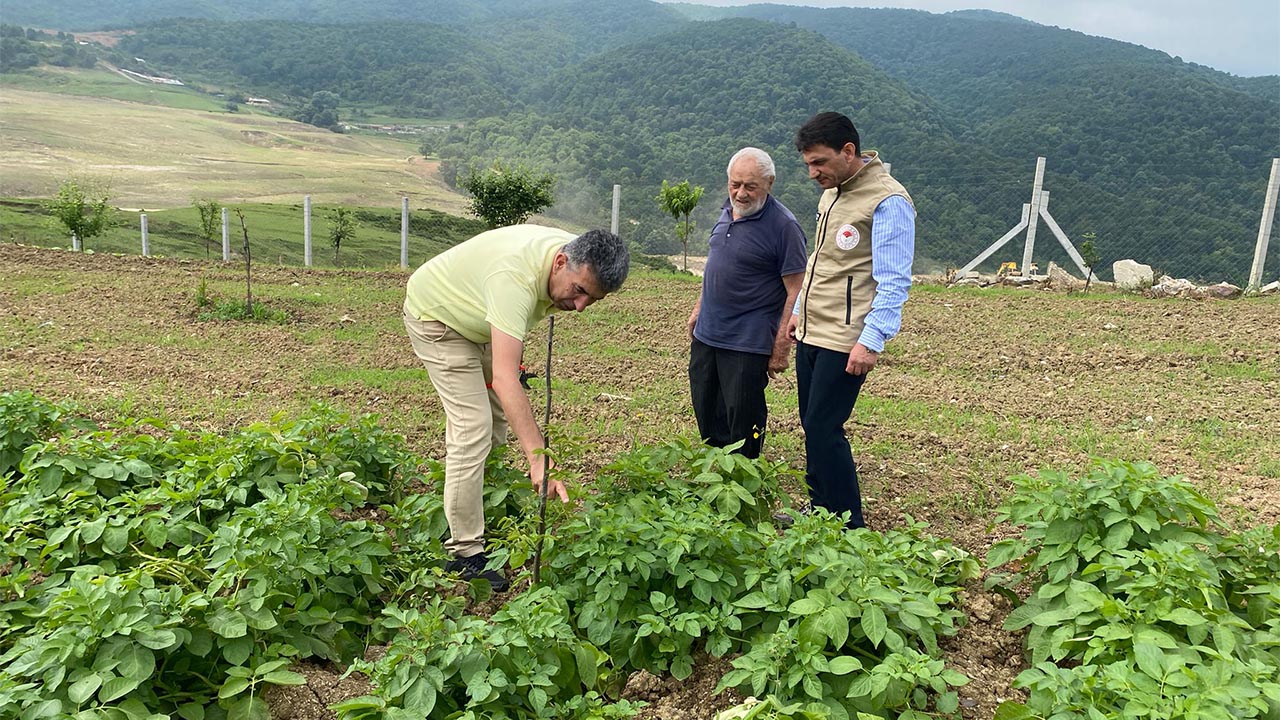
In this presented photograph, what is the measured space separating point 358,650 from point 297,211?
23497mm

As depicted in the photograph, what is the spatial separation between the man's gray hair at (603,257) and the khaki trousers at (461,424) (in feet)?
1.94

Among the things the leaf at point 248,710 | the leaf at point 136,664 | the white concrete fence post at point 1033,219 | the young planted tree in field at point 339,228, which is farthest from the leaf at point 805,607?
the young planted tree in field at point 339,228

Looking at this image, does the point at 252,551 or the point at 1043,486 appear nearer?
the point at 252,551

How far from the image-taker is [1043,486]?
2.76m

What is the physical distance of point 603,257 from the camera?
Result: 2570mm

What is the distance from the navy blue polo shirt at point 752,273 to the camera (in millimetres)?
3379

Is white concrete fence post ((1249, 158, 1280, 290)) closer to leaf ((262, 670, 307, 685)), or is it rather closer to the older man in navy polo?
the older man in navy polo

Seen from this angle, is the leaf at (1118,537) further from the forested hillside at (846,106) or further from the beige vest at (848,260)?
the forested hillside at (846,106)

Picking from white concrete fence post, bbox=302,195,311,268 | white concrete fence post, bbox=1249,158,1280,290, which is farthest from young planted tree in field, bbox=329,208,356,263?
white concrete fence post, bbox=1249,158,1280,290

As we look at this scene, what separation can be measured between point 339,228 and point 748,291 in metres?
14.1

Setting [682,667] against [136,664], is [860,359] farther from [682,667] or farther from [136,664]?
[136,664]

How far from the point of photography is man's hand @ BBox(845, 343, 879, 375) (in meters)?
2.95

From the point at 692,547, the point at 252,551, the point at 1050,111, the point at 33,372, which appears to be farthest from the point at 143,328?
the point at 1050,111

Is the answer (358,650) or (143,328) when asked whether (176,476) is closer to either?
(358,650)
